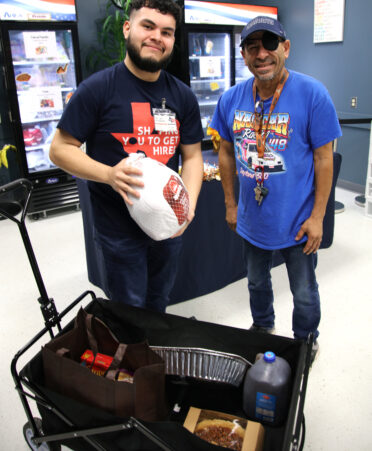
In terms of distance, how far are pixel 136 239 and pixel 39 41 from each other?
3.26 m

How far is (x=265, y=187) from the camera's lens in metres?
1.83

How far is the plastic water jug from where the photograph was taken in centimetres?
133

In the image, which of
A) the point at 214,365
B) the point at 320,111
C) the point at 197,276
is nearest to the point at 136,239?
the point at 214,365

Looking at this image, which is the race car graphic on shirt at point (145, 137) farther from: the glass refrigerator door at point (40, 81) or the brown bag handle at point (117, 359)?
the glass refrigerator door at point (40, 81)

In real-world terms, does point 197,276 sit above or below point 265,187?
below

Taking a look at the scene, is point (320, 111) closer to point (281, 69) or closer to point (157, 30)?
point (281, 69)

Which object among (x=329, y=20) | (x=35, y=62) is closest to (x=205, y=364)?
(x=35, y=62)

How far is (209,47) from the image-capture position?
5121 millimetres

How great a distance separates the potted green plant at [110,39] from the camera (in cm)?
461

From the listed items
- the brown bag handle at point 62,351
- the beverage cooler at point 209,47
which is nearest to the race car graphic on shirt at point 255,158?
the brown bag handle at point 62,351

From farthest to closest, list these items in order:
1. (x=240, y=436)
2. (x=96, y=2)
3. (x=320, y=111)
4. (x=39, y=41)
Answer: (x=96, y=2), (x=39, y=41), (x=320, y=111), (x=240, y=436)

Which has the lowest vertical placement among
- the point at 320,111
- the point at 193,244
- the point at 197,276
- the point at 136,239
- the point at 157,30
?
the point at 197,276

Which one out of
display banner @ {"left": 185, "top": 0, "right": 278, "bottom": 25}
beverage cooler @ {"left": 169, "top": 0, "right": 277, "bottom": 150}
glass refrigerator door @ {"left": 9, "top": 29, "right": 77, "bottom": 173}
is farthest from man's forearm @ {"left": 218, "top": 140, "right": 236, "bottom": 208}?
display banner @ {"left": 185, "top": 0, "right": 278, "bottom": 25}

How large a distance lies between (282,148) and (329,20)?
3.84 m
